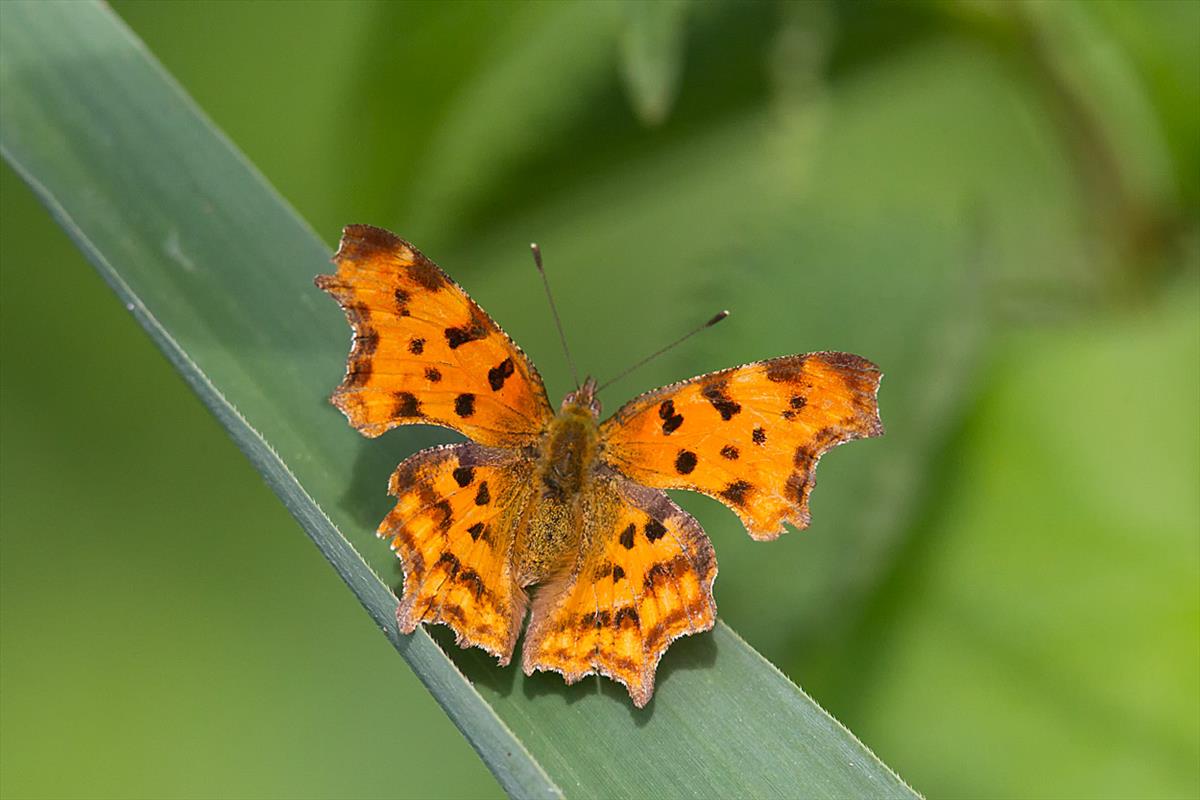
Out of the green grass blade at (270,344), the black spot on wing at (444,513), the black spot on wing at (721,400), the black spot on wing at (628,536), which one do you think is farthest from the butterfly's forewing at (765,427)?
the black spot on wing at (444,513)

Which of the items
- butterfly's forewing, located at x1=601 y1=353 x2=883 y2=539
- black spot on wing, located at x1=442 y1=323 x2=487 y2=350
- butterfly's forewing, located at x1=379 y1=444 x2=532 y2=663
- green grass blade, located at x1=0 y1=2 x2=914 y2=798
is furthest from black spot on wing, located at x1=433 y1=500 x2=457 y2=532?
butterfly's forewing, located at x1=601 y1=353 x2=883 y2=539

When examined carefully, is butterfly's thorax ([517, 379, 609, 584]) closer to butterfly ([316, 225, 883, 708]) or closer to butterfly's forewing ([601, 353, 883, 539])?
butterfly ([316, 225, 883, 708])

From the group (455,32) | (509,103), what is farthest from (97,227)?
(509,103)

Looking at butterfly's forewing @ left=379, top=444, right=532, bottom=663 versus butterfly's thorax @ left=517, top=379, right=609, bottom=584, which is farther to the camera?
butterfly's thorax @ left=517, top=379, right=609, bottom=584

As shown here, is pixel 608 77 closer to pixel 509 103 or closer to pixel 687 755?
pixel 509 103

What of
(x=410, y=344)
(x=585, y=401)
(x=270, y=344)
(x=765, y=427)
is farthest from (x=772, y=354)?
(x=270, y=344)

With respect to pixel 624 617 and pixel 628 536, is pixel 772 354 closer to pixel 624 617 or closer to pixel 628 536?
pixel 628 536

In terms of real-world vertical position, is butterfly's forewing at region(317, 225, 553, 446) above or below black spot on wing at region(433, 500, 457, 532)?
above
